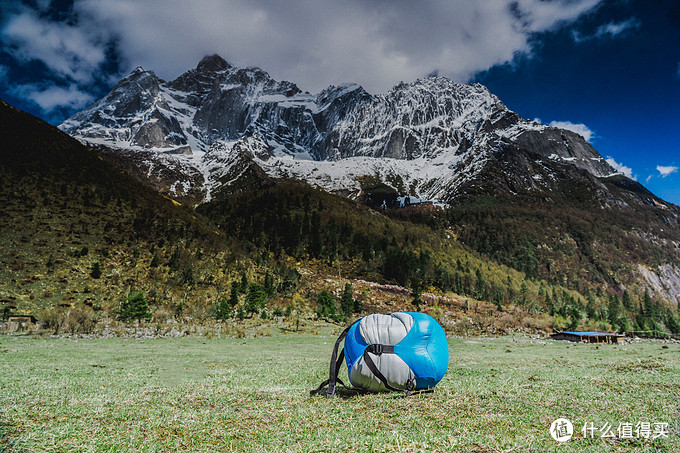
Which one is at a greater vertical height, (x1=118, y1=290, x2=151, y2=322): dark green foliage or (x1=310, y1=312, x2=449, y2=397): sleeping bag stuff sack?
(x1=310, y1=312, x2=449, y2=397): sleeping bag stuff sack

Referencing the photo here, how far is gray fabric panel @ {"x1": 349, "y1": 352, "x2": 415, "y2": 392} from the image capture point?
7922 millimetres

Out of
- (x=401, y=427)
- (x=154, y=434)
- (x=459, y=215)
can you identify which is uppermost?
(x=459, y=215)

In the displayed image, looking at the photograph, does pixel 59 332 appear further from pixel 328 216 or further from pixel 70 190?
pixel 328 216

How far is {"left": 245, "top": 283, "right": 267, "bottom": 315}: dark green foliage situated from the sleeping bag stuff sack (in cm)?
3749

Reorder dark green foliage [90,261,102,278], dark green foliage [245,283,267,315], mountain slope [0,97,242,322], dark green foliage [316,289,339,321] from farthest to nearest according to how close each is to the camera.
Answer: dark green foliage [316,289,339,321] → dark green foliage [245,283,267,315] → dark green foliage [90,261,102,278] → mountain slope [0,97,242,322]

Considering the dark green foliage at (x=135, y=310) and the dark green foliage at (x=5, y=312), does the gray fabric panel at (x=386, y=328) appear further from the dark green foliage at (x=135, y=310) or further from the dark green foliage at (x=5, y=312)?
the dark green foliage at (x=5, y=312)

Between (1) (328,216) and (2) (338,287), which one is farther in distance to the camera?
(1) (328,216)

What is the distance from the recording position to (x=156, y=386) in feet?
32.2

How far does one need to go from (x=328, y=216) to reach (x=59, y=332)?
82283 millimetres

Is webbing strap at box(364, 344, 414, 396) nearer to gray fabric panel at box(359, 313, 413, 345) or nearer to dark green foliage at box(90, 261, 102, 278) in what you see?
gray fabric panel at box(359, 313, 413, 345)

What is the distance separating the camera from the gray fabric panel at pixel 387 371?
7922 millimetres

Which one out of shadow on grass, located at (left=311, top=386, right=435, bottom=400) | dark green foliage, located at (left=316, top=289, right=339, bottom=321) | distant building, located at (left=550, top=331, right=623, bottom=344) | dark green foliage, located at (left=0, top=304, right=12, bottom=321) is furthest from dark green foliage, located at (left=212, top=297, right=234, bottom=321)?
distant building, located at (left=550, top=331, right=623, bottom=344)

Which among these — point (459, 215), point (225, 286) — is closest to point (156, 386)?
point (225, 286)

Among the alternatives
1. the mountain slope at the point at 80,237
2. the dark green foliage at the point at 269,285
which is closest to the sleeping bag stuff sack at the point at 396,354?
the mountain slope at the point at 80,237
